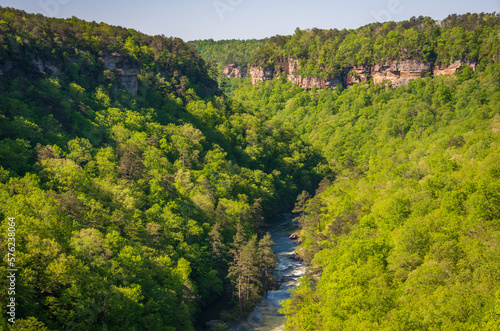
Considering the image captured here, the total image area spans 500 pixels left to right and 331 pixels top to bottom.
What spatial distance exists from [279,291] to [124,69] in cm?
6749

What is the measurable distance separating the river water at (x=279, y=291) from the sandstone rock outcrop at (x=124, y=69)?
48751mm

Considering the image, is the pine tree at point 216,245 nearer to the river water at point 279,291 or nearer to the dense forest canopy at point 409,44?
the river water at point 279,291

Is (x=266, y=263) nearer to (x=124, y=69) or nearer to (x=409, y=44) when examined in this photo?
(x=124, y=69)

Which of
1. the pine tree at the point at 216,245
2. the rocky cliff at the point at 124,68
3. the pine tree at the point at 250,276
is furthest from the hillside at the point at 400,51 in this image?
the pine tree at the point at 250,276

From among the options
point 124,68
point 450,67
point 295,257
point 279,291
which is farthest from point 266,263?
point 450,67

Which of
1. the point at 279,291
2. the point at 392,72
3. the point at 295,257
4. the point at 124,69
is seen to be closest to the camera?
the point at 279,291

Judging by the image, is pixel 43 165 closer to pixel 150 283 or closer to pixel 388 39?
pixel 150 283

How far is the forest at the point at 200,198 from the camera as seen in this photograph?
38906 millimetres

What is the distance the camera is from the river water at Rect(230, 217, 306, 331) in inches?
2041

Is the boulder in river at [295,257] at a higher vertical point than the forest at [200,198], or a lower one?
lower

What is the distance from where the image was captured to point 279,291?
61125 mm

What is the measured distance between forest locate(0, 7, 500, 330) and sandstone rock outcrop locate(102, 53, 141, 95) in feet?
1.42

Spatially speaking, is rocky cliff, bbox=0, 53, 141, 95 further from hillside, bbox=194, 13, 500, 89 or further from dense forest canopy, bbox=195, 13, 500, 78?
dense forest canopy, bbox=195, 13, 500, 78

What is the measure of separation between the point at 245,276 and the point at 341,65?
482 feet
